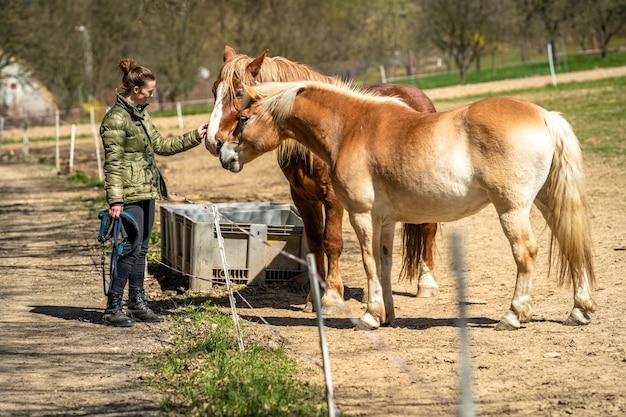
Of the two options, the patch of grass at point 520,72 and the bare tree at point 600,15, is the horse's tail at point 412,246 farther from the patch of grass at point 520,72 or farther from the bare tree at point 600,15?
the bare tree at point 600,15

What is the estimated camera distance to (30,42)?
35438 millimetres

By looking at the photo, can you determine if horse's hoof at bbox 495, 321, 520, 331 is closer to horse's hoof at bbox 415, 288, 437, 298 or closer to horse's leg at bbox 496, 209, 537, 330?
horse's leg at bbox 496, 209, 537, 330

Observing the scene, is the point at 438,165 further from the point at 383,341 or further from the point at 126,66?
the point at 126,66

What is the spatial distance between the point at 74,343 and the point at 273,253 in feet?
9.10

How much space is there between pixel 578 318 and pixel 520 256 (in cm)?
69

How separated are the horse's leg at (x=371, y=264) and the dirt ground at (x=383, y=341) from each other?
134mm

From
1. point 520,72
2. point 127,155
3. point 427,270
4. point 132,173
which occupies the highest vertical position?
point 520,72

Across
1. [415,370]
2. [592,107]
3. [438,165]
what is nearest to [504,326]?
[415,370]

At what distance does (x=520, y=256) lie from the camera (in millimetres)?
6598

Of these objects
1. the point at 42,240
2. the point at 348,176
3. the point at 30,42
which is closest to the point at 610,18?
the point at 30,42

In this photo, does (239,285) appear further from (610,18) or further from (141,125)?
(610,18)

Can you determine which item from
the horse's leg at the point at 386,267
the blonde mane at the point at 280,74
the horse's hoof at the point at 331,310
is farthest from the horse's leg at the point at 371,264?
the blonde mane at the point at 280,74

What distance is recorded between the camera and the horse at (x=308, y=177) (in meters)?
7.53

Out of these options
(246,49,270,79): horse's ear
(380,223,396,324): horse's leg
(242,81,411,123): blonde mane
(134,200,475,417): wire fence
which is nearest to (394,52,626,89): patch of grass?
(246,49,270,79): horse's ear
